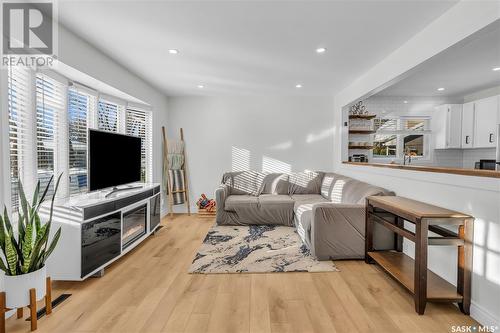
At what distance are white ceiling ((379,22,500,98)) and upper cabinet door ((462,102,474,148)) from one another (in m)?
0.39

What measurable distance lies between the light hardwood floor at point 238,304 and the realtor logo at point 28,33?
6.79ft

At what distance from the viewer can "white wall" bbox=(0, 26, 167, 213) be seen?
2381mm

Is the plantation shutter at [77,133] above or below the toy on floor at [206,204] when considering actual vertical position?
above

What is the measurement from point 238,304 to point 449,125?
17.6ft

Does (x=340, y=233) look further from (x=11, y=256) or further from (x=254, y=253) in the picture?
(x=11, y=256)

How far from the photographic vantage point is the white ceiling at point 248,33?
2107 mm

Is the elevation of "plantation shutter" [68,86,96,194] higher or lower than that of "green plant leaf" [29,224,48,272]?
higher

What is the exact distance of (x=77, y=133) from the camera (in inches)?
121

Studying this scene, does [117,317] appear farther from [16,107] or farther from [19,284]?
[16,107]

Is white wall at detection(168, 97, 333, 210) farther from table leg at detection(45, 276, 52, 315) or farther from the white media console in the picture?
table leg at detection(45, 276, 52, 315)

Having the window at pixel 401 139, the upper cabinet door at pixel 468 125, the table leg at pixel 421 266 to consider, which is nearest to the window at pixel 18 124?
the table leg at pixel 421 266

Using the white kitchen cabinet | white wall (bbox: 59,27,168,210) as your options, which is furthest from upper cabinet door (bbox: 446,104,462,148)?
white wall (bbox: 59,27,168,210)

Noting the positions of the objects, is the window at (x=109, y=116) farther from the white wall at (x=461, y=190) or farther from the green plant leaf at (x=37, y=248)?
the white wall at (x=461, y=190)

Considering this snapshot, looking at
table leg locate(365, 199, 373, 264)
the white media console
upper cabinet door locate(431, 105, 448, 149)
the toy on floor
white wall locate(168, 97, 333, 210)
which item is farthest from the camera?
white wall locate(168, 97, 333, 210)
